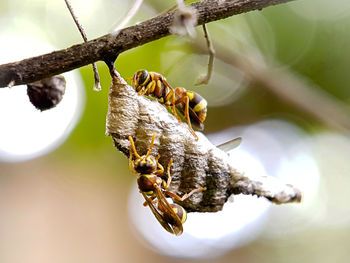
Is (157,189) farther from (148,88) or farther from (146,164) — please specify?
(148,88)

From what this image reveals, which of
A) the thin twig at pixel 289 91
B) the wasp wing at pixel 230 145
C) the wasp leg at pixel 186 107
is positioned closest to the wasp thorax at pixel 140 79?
the wasp leg at pixel 186 107

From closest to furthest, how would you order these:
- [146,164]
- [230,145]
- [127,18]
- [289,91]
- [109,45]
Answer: [109,45]
[127,18]
[146,164]
[230,145]
[289,91]

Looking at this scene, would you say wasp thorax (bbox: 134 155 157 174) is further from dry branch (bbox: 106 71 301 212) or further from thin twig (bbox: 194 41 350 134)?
thin twig (bbox: 194 41 350 134)

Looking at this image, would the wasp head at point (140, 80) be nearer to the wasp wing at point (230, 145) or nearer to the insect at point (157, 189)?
the insect at point (157, 189)

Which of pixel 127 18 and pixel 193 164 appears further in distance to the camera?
pixel 193 164

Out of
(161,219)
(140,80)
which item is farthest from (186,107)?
(161,219)

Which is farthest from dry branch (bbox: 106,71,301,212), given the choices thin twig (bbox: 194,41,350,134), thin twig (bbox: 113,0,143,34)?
thin twig (bbox: 194,41,350,134)

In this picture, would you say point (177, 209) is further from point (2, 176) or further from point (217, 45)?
point (2, 176)
